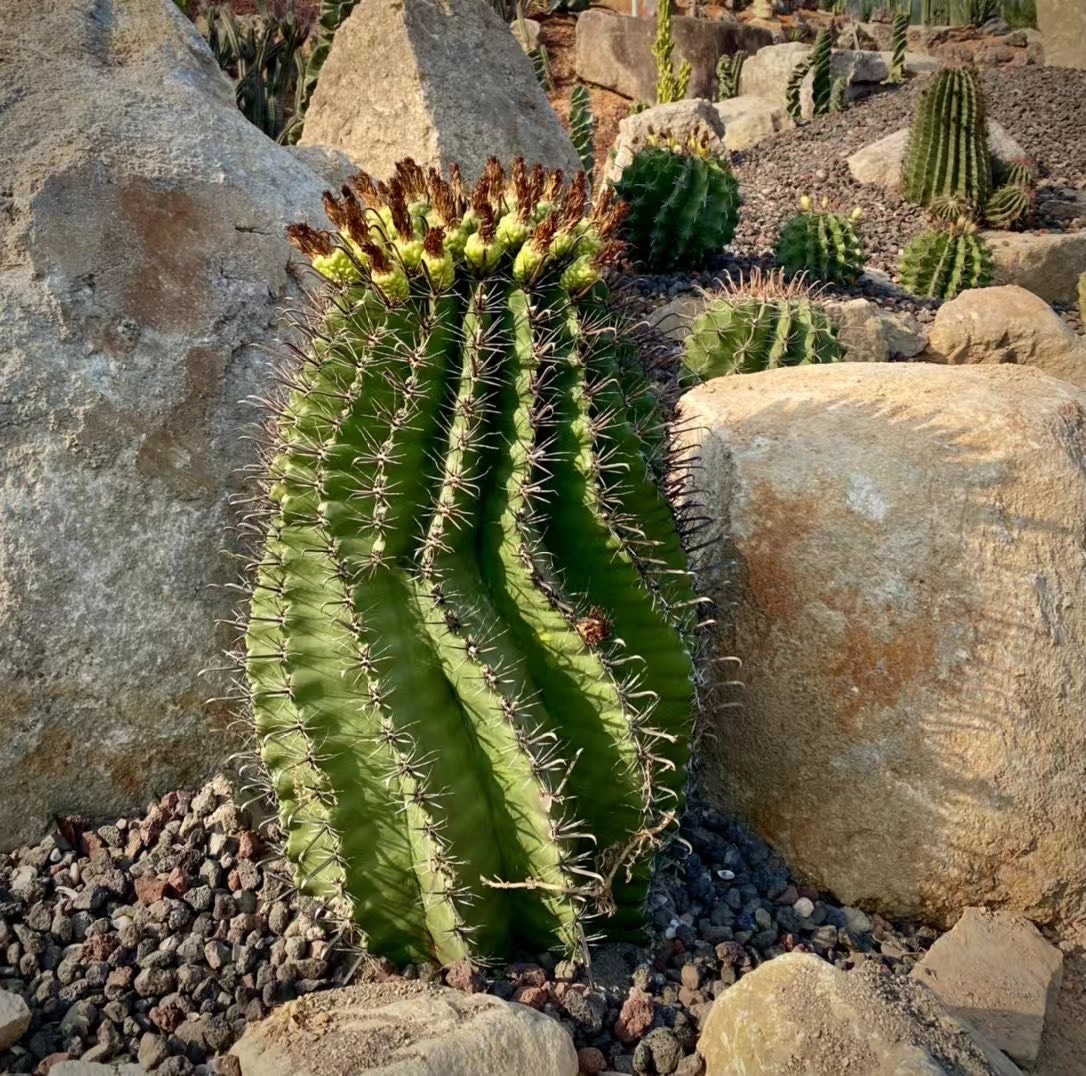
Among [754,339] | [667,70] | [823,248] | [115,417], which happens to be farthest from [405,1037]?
[667,70]

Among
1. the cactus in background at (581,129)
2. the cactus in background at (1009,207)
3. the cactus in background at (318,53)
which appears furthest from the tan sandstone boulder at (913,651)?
the cactus in background at (581,129)

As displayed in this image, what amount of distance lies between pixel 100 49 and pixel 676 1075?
11.6 ft

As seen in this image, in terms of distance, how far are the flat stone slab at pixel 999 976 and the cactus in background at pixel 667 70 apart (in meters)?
16.8

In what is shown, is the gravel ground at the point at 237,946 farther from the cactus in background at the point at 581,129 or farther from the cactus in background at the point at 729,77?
the cactus in background at the point at 729,77

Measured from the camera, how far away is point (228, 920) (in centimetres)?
243

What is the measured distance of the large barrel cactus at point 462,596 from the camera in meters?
2.16

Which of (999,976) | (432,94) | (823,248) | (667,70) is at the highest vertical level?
(667,70)

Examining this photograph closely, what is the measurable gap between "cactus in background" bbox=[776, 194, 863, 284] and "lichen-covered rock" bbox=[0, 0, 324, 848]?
5069mm

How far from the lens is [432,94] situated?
7344 millimetres

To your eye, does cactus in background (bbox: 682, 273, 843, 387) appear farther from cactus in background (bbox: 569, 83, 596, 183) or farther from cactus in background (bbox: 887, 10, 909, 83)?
cactus in background (bbox: 887, 10, 909, 83)

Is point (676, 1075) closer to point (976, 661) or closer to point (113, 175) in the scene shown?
point (976, 661)

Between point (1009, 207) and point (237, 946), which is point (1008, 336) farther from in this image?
point (237, 946)

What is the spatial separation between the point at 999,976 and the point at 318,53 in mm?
13641

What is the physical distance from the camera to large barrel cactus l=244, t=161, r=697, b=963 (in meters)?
2.16
